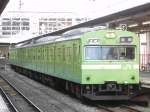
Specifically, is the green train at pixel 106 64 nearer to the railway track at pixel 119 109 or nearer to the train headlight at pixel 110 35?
the train headlight at pixel 110 35

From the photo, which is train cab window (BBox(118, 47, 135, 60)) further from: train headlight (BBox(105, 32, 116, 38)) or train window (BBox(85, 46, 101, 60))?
train window (BBox(85, 46, 101, 60))

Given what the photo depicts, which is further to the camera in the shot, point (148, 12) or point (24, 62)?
point (24, 62)

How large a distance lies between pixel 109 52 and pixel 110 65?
51 centimetres

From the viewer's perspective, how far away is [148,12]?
22922 mm

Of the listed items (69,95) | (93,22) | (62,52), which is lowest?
(69,95)

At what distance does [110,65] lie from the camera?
1650cm

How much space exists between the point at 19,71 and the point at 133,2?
2575 centimetres

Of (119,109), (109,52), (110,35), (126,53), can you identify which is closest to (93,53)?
(109,52)

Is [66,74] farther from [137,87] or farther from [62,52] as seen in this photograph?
[137,87]

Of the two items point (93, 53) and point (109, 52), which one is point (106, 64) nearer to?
point (109, 52)

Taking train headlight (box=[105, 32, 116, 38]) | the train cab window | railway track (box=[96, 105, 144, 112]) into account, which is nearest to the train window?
train headlight (box=[105, 32, 116, 38])

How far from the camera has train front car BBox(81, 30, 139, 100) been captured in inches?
642

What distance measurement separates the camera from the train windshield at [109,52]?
54.3 feet

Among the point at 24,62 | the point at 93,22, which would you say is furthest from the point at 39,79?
the point at 24,62
